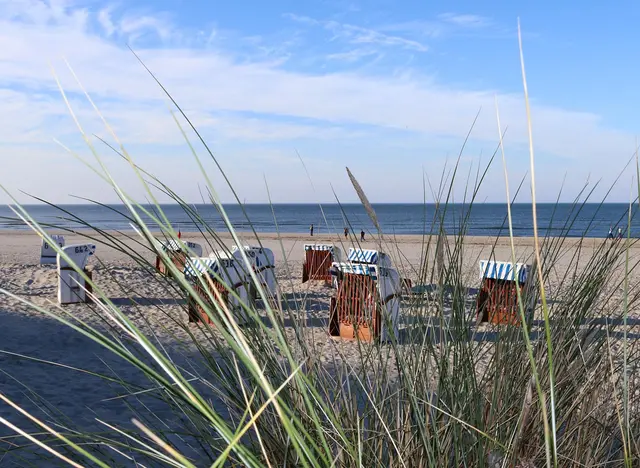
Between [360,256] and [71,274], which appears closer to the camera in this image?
[360,256]

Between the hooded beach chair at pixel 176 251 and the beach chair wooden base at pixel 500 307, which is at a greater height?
the hooded beach chair at pixel 176 251

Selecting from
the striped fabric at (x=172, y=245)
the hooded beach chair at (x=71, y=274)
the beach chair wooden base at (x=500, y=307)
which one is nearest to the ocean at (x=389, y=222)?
the striped fabric at (x=172, y=245)

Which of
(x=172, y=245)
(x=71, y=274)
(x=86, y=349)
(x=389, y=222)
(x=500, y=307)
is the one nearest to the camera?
A: (x=172, y=245)

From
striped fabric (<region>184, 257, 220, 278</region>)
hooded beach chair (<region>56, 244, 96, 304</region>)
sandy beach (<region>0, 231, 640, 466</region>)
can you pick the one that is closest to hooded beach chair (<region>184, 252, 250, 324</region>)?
striped fabric (<region>184, 257, 220, 278</region>)

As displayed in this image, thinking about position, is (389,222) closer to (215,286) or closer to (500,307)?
(500,307)

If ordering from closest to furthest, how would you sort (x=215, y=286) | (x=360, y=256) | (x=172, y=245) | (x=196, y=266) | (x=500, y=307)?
(x=196, y=266) → (x=172, y=245) → (x=215, y=286) → (x=500, y=307) → (x=360, y=256)

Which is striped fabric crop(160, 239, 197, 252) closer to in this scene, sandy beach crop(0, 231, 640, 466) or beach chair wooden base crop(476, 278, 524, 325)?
sandy beach crop(0, 231, 640, 466)

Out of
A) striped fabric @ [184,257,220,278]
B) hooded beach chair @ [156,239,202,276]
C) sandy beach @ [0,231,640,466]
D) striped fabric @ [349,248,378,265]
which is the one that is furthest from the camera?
sandy beach @ [0,231,640,466]

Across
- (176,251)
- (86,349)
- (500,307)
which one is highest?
(176,251)

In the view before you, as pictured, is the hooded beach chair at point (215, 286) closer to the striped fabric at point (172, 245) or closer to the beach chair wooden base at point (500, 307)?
the striped fabric at point (172, 245)

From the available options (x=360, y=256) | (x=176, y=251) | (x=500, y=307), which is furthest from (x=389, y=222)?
(x=176, y=251)

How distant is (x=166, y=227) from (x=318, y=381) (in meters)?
0.79

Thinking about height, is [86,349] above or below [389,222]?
below

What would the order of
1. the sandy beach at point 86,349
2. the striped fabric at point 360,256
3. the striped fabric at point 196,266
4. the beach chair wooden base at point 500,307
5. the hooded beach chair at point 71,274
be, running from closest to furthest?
1. the striped fabric at point 196,266
2. the beach chair wooden base at point 500,307
3. the striped fabric at point 360,256
4. the sandy beach at point 86,349
5. the hooded beach chair at point 71,274
